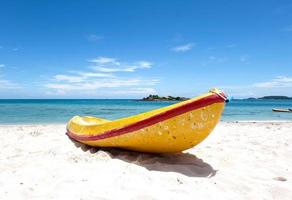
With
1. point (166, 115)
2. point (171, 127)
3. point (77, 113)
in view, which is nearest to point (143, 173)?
point (171, 127)

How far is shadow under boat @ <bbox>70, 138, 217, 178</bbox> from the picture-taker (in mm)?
3799

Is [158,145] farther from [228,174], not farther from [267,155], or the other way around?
[267,155]

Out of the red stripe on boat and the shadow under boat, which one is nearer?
the red stripe on boat

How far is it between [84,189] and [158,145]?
4.58ft

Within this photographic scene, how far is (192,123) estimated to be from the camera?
374 cm

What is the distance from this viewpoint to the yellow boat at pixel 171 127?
12.1ft

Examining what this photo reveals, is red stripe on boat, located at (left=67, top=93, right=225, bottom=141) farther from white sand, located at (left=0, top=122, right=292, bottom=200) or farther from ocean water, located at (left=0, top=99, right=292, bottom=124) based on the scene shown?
ocean water, located at (left=0, top=99, right=292, bottom=124)

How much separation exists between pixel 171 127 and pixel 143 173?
72 cm

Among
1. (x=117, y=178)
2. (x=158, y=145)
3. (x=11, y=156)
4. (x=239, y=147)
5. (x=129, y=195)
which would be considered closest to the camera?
(x=129, y=195)

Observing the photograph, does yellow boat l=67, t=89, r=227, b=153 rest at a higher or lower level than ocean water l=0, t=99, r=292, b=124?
higher

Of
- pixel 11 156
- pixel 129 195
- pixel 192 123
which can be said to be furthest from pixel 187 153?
pixel 11 156

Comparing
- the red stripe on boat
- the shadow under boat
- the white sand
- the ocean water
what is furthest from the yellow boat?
the ocean water

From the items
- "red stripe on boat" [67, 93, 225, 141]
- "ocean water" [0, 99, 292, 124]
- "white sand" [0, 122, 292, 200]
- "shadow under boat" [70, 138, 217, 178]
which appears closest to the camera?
"white sand" [0, 122, 292, 200]

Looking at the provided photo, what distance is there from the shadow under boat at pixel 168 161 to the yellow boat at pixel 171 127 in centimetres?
14
